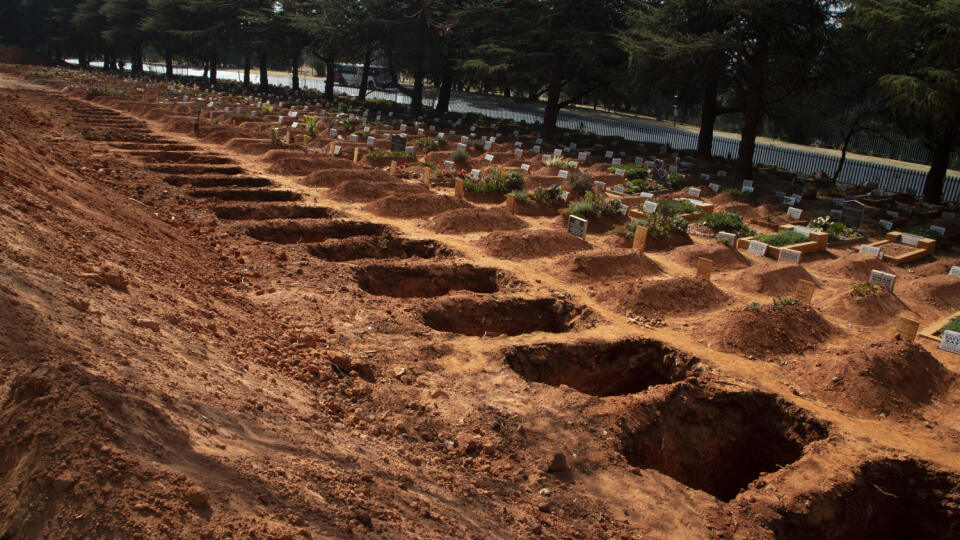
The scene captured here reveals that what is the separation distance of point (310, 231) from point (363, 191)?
13.5 ft

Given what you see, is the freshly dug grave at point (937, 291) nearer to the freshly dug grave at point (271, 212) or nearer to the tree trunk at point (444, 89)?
the freshly dug grave at point (271, 212)

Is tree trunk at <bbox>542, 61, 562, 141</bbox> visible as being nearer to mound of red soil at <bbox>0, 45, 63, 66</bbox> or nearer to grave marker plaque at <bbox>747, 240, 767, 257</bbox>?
grave marker plaque at <bbox>747, 240, 767, 257</bbox>

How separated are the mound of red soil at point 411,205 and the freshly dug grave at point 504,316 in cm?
642

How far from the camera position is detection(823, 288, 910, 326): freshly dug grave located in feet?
38.3

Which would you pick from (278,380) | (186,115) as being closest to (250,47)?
(186,115)

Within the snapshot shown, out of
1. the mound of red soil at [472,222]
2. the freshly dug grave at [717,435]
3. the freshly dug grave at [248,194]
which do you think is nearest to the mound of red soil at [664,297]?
the freshly dug grave at [717,435]

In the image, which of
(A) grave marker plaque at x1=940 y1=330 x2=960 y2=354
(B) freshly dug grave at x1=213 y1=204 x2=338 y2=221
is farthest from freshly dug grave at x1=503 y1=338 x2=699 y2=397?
(B) freshly dug grave at x1=213 y1=204 x2=338 y2=221

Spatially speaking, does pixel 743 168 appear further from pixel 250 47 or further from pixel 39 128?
pixel 250 47

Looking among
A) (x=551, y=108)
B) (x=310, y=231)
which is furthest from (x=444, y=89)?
(x=310, y=231)

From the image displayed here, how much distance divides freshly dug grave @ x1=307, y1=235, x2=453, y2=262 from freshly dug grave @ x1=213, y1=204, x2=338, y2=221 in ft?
8.28

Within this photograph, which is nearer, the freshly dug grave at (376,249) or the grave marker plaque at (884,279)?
the freshly dug grave at (376,249)

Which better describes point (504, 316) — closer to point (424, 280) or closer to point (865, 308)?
point (424, 280)

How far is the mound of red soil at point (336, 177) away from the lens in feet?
61.8

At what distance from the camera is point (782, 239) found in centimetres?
1655
